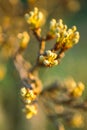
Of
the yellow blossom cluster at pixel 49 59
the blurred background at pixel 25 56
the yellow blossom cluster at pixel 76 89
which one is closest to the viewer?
the yellow blossom cluster at pixel 49 59

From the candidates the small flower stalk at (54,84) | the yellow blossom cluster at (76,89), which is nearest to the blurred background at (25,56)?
the small flower stalk at (54,84)

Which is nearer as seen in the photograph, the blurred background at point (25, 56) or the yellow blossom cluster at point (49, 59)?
the yellow blossom cluster at point (49, 59)

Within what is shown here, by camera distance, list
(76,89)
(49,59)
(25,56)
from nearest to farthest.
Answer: (49,59) → (76,89) → (25,56)

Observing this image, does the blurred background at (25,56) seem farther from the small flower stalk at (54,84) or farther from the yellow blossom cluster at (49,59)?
the yellow blossom cluster at (49,59)

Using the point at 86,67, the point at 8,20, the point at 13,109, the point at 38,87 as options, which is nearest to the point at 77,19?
the point at 86,67

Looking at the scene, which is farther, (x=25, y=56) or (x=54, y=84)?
(x=25, y=56)

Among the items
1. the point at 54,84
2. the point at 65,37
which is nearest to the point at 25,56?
the point at 54,84

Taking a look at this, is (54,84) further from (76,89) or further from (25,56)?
(25,56)

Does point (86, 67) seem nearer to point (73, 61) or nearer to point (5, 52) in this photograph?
point (73, 61)

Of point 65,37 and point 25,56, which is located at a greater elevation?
point 25,56
